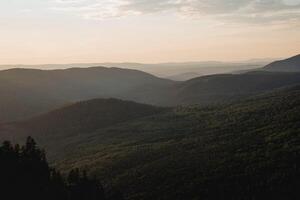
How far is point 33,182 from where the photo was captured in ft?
194

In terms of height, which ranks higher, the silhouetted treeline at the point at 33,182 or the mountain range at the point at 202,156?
the silhouetted treeline at the point at 33,182

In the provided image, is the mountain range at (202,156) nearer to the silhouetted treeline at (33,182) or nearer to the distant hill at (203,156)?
the distant hill at (203,156)

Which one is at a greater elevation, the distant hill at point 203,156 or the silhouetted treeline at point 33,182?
the silhouetted treeline at point 33,182

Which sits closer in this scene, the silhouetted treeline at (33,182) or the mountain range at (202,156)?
the silhouetted treeline at (33,182)

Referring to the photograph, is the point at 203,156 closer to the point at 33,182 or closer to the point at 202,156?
the point at 202,156

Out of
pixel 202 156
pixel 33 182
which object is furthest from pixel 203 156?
pixel 33 182

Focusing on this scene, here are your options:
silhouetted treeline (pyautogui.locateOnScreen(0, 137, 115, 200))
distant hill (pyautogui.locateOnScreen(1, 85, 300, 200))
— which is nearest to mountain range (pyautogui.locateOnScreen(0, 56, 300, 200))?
distant hill (pyautogui.locateOnScreen(1, 85, 300, 200))

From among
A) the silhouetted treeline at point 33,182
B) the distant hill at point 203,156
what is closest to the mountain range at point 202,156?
the distant hill at point 203,156

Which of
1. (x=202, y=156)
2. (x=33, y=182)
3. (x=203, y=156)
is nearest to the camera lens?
(x=33, y=182)

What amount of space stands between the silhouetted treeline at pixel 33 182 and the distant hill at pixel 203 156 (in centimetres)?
2011

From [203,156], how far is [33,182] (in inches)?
2240

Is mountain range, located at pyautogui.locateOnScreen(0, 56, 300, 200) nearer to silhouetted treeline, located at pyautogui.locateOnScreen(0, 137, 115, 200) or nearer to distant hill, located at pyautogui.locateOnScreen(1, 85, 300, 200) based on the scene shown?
distant hill, located at pyautogui.locateOnScreen(1, 85, 300, 200)

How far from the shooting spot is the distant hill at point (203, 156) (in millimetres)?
81312

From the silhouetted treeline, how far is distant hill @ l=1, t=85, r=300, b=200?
20.1m
